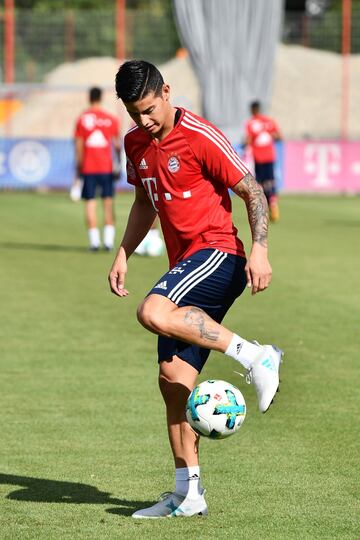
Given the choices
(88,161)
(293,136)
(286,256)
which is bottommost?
(293,136)

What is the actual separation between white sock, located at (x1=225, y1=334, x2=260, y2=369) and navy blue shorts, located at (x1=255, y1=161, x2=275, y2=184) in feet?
64.6

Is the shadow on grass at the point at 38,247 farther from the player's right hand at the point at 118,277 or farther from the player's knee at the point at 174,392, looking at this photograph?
the player's knee at the point at 174,392

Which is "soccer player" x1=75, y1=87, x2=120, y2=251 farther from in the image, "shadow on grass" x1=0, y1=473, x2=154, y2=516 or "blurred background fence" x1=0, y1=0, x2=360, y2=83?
"blurred background fence" x1=0, y1=0, x2=360, y2=83

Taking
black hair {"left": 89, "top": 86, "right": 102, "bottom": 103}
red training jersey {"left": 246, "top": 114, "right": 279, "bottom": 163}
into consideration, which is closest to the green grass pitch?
black hair {"left": 89, "top": 86, "right": 102, "bottom": 103}

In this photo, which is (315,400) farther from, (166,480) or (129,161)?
(129,161)

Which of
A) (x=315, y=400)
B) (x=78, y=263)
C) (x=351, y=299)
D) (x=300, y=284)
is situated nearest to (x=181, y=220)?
(x=315, y=400)

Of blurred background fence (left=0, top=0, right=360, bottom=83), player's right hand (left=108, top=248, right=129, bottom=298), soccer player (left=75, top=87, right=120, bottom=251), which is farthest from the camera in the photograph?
blurred background fence (left=0, top=0, right=360, bottom=83)

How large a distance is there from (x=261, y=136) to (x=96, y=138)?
736cm

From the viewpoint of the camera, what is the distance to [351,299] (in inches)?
525

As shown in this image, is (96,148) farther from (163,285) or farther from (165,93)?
(163,285)

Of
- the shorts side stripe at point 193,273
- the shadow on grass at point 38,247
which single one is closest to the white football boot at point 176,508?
the shorts side stripe at point 193,273

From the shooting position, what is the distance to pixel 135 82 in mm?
5414

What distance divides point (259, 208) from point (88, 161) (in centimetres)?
1276

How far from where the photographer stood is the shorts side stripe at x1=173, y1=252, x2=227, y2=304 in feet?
18.2
